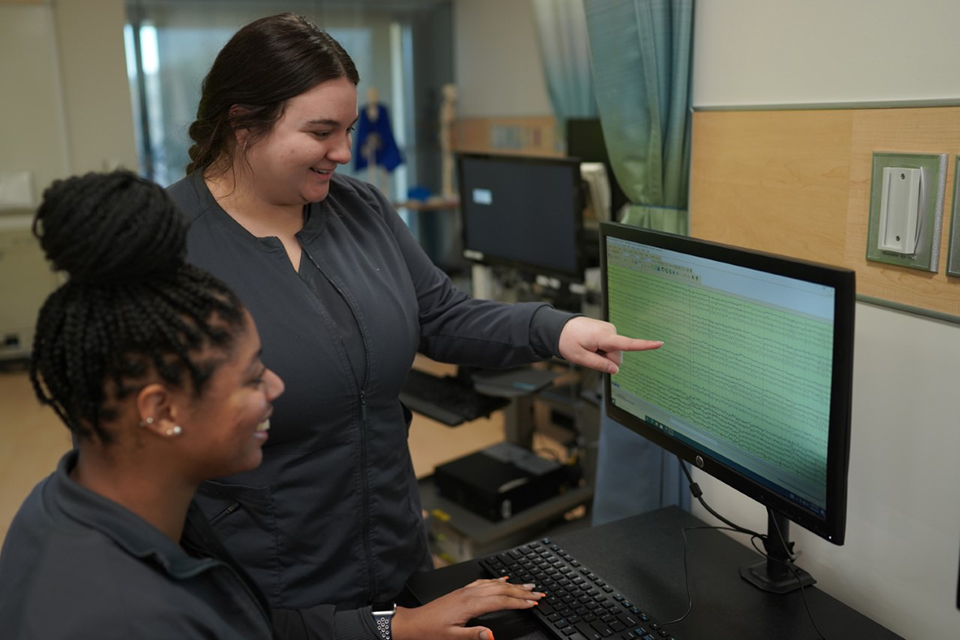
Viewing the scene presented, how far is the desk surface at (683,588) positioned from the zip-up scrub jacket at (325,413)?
0.11m

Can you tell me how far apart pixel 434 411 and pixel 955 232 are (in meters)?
1.47

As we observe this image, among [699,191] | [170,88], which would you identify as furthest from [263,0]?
[699,191]

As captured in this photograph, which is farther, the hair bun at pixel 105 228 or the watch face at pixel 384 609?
the watch face at pixel 384 609

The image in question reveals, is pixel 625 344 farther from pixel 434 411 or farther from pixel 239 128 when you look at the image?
pixel 434 411

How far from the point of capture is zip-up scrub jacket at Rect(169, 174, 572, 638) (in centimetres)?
115

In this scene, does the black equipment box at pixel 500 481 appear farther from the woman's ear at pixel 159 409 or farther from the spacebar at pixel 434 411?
the woman's ear at pixel 159 409

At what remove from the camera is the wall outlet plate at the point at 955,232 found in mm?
999

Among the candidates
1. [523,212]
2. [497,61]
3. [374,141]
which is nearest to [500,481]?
[523,212]

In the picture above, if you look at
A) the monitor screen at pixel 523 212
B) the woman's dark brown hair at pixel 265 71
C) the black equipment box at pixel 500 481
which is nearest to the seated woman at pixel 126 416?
the woman's dark brown hair at pixel 265 71

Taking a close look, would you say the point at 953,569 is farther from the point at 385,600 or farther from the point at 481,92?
the point at 481,92

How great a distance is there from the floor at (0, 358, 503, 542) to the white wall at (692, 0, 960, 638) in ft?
7.09

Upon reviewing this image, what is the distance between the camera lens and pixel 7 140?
4.71m

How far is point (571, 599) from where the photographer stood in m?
1.13

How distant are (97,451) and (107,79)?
4777mm
